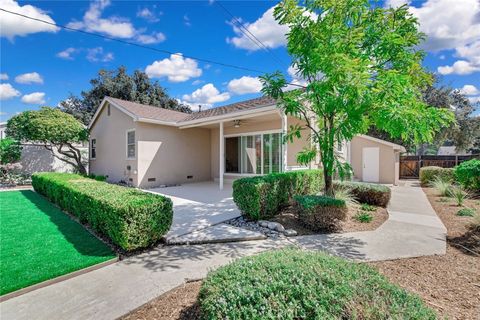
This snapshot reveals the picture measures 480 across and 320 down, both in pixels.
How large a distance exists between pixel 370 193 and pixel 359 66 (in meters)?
5.50

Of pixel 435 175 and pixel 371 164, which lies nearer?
pixel 435 175

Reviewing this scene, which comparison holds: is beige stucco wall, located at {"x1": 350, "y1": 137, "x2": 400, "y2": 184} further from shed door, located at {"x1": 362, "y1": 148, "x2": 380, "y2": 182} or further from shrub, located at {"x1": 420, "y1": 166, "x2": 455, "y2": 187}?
shrub, located at {"x1": 420, "y1": 166, "x2": 455, "y2": 187}

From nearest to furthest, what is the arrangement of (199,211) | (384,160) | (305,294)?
(305,294) → (199,211) → (384,160)

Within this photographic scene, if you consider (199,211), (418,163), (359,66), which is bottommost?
(199,211)

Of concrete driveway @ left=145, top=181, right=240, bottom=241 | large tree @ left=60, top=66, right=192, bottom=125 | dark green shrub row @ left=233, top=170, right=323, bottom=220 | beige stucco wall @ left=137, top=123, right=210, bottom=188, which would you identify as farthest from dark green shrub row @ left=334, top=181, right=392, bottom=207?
large tree @ left=60, top=66, right=192, bottom=125

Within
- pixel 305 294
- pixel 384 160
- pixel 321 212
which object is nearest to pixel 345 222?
pixel 321 212

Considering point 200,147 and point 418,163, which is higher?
point 200,147

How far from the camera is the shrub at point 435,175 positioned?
13.7 meters

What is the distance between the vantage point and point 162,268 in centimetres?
380

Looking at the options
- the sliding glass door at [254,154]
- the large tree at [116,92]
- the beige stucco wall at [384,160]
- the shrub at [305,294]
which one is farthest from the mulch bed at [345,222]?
the large tree at [116,92]

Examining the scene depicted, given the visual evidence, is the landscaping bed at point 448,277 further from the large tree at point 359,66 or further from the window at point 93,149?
the window at point 93,149

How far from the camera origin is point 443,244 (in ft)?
16.1

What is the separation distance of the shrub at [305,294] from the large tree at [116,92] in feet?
98.4

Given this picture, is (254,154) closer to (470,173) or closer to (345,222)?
(345,222)
